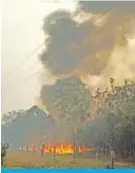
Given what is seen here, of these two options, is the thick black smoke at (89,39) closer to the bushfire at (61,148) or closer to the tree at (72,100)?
the tree at (72,100)

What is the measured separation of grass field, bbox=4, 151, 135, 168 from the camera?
1702mm

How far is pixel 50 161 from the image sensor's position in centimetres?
172

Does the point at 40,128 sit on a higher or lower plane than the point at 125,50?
lower

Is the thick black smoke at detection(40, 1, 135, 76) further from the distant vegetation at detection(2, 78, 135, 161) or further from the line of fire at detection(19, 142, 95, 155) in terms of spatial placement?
the line of fire at detection(19, 142, 95, 155)

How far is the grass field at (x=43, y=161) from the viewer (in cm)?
170

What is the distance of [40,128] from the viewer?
1733mm

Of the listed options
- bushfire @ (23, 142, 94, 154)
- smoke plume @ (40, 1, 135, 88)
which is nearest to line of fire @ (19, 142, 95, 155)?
bushfire @ (23, 142, 94, 154)

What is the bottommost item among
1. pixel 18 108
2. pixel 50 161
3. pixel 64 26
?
pixel 50 161

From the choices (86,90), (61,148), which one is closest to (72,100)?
(86,90)

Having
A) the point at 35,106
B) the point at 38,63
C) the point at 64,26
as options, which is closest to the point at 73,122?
the point at 35,106

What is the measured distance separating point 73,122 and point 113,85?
245 millimetres

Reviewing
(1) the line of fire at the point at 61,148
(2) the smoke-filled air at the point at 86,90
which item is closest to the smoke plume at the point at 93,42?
(2) the smoke-filled air at the point at 86,90

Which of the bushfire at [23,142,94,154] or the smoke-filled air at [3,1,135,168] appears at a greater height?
the smoke-filled air at [3,1,135,168]

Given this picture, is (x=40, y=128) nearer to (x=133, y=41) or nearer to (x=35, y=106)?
(x=35, y=106)
